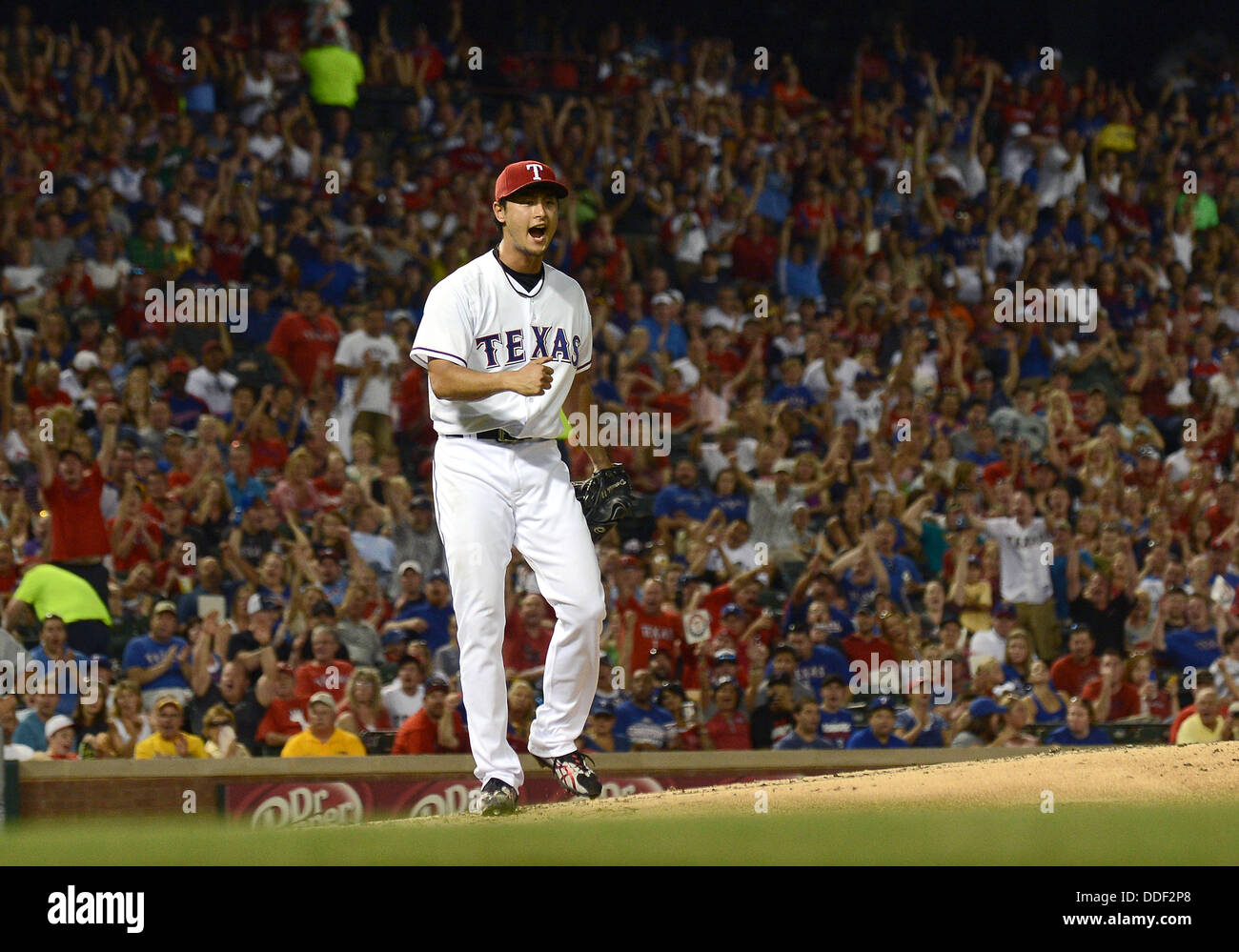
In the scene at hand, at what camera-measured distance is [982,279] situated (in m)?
14.9

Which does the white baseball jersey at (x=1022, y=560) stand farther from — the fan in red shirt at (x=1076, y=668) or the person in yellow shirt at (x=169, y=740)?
the person in yellow shirt at (x=169, y=740)

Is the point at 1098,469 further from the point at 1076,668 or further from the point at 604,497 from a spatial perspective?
the point at 604,497

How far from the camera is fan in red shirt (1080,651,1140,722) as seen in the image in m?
10.2

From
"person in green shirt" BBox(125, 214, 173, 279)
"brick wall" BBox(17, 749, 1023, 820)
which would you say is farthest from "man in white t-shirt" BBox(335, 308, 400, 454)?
"brick wall" BBox(17, 749, 1023, 820)

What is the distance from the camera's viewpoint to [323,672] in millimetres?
9484

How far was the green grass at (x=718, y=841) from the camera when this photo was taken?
4988mm

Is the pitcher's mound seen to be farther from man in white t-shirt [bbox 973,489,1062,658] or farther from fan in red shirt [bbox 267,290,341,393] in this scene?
fan in red shirt [bbox 267,290,341,393]

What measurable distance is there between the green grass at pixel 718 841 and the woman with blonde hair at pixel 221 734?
10.5 ft

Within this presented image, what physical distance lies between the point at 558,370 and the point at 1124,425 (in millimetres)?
8433

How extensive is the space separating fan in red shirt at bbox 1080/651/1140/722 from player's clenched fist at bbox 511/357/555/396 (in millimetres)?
5622

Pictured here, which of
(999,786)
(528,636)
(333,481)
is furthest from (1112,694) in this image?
(333,481)

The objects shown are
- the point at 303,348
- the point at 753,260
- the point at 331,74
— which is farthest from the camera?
the point at 331,74

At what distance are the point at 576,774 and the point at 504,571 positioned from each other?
74cm

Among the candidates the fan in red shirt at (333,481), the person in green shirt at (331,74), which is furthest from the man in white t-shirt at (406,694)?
the person in green shirt at (331,74)
